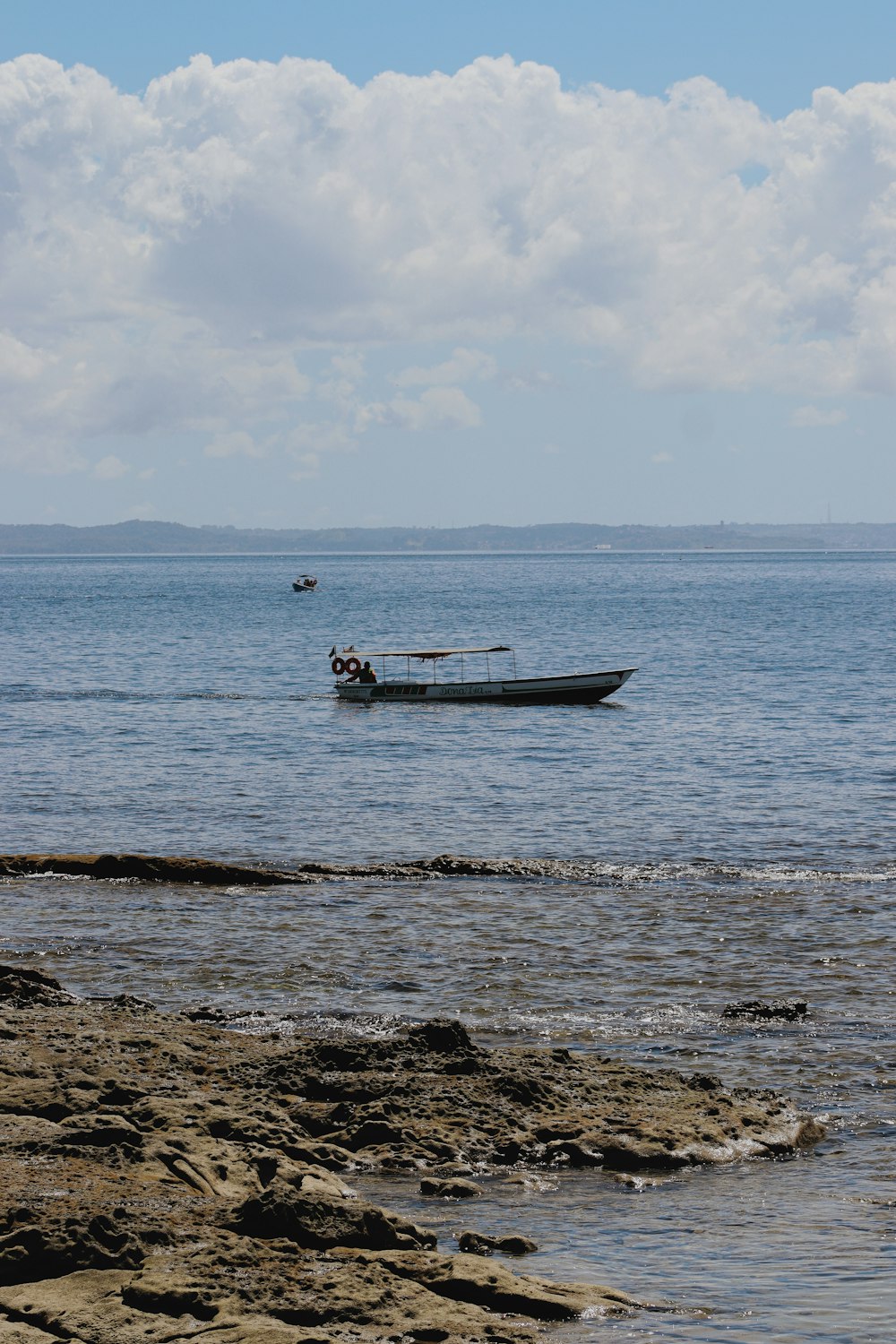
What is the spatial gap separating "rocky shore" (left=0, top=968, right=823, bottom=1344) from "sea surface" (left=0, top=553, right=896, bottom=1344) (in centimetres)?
45

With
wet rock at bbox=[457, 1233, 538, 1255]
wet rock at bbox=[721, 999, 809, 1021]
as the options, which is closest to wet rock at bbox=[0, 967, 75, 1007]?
wet rock at bbox=[457, 1233, 538, 1255]

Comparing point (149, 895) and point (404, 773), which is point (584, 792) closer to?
point (404, 773)

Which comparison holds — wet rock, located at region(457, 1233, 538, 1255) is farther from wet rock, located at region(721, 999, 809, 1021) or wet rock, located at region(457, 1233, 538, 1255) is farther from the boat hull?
the boat hull

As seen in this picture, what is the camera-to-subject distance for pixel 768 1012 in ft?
54.3

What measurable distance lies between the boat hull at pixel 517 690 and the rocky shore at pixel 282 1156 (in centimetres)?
3851

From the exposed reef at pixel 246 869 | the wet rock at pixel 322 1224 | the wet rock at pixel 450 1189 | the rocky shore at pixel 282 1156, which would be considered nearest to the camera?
the rocky shore at pixel 282 1156

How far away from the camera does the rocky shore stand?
27.7ft

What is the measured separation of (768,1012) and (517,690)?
125ft

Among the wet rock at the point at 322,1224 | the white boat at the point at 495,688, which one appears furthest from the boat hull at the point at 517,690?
the wet rock at the point at 322,1224

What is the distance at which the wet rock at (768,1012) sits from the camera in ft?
54.1

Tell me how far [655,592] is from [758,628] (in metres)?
69.1

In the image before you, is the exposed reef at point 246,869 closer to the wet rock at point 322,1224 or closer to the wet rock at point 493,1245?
the wet rock at point 493,1245

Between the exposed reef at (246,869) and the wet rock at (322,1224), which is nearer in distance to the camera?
the wet rock at (322,1224)

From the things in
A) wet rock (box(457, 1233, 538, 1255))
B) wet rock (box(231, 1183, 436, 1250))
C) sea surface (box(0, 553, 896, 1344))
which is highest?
wet rock (box(231, 1183, 436, 1250))
